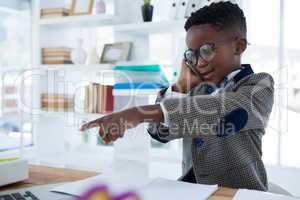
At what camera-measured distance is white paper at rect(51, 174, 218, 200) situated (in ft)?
2.50

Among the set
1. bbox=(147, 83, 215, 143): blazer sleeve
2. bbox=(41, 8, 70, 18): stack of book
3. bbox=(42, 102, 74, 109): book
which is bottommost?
bbox=(42, 102, 74, 109): book

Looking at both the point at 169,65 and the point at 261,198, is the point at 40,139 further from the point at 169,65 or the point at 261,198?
the point at 261,198

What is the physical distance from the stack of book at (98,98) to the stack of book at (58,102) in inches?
7.2

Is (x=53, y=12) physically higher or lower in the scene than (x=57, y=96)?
higher

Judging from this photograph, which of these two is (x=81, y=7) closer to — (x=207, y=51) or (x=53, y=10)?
(x=53, y=10)

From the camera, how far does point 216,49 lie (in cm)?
107

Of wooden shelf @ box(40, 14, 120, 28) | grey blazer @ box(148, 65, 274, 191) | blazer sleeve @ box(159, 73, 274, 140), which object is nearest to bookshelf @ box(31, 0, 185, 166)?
wooden shelf @ box(40, 14, 120, 28)

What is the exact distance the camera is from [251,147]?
3.38 ft

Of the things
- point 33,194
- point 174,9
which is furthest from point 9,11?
point 33,194

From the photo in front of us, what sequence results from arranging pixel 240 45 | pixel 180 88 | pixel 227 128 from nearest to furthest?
1. pixel 227 128
2. pixel 240 45
3. pixel 180 88

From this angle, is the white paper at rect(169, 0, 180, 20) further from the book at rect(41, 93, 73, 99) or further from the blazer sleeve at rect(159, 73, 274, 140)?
the blazer sleeve at rect(159, 73, 274, 140)

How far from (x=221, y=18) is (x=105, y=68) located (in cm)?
149

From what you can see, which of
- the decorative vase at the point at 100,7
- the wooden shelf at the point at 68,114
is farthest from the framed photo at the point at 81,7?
the wooden shelf at the point at 68,114

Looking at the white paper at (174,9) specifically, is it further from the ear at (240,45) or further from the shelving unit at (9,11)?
the shelving unit at (9,11)
